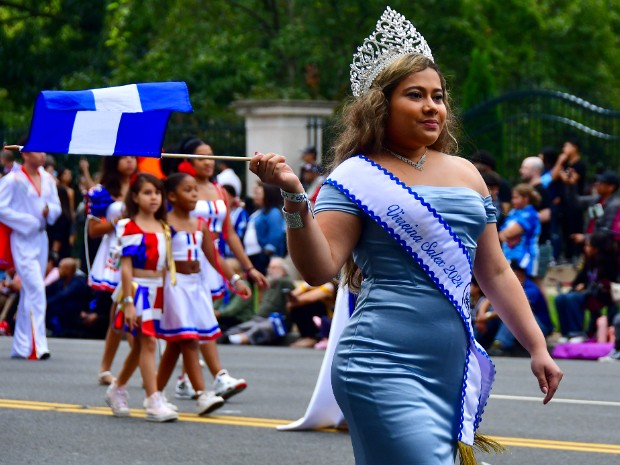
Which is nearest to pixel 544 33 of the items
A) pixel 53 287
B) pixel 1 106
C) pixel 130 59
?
pixel 130 59

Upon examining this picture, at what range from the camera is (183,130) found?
70.6 feet

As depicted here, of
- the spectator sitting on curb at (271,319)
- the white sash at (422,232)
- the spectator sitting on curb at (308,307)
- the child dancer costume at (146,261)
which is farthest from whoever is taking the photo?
the spectator sitting on curb at (271,319)

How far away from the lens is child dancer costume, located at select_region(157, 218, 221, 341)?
9531 millimetres

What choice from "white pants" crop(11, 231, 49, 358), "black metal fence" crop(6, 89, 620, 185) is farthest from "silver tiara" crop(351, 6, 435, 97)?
"black metal fence" crop(6, 89, 620, 185)

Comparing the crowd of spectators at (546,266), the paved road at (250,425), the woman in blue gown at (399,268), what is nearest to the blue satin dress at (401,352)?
the woman in blue gown at (399,268)

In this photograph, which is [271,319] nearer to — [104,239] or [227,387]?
[104,239]

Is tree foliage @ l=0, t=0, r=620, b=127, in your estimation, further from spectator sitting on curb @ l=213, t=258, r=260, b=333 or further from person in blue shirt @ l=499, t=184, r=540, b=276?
person in blue shirt @ l=499, t=184, r=540, b=276

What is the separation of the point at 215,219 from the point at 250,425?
254 centimetres

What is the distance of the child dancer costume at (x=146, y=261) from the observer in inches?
372

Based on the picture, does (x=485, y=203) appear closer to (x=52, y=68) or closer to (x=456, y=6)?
(x=456, y=6)

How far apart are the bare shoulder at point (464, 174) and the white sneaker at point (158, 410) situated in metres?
4.80

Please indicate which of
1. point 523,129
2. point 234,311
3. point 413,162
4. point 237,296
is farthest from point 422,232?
point 523,129

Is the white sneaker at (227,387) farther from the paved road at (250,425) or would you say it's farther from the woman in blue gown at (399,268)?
the woman in blue gown at (399,268)

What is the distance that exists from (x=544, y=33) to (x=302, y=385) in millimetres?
27306
